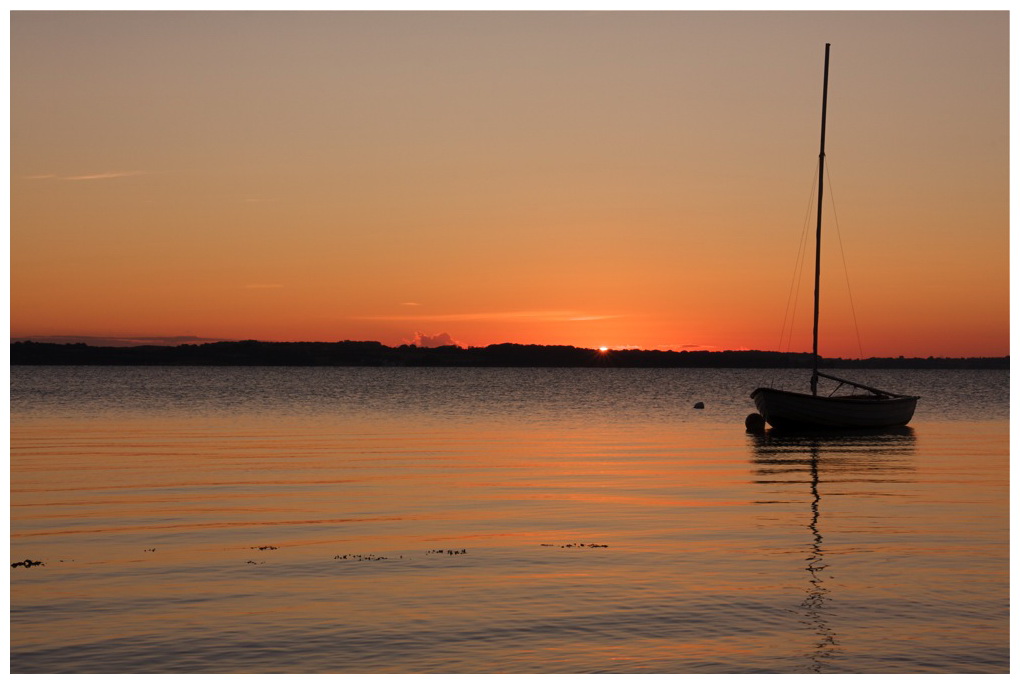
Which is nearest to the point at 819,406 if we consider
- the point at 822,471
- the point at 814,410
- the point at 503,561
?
the point at 814,410

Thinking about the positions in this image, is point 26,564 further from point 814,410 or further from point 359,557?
point 814,410

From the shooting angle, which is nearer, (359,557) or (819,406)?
(359,557)

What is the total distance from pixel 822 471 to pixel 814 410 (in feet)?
64.6

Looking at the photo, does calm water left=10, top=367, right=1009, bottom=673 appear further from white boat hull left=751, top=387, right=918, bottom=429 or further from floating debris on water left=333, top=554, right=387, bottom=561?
white boat hull left=751, top=387, right=918, bottom=429

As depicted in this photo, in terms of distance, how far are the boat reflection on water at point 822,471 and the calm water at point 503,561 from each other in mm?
111

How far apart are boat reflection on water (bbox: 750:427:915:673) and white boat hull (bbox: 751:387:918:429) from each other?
572mm

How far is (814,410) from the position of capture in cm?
5947

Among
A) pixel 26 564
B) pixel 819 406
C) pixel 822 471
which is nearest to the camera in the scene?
pixel 26 564

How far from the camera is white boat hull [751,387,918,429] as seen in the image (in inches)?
2334

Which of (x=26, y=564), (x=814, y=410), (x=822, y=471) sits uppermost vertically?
(x=814, y=410)

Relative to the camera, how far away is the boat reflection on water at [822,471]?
17.3 metres

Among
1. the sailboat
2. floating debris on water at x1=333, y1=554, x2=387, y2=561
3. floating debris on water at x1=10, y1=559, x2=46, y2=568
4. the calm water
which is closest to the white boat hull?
the sailboat
